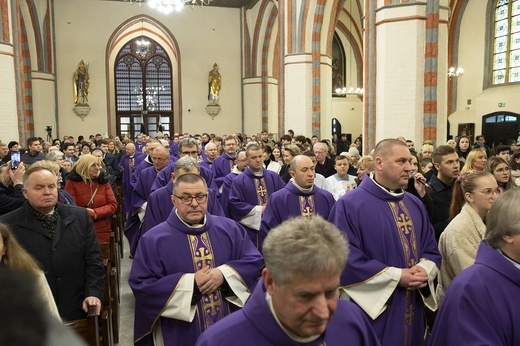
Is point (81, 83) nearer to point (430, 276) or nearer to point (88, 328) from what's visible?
point (88, 328)

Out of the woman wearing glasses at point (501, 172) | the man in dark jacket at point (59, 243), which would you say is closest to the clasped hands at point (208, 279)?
the man in dark jacket at point (59, 243)

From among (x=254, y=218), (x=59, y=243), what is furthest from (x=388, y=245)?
(x=254, y=218)

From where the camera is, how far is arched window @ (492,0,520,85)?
18.3 metres

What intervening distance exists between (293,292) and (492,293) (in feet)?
3.72

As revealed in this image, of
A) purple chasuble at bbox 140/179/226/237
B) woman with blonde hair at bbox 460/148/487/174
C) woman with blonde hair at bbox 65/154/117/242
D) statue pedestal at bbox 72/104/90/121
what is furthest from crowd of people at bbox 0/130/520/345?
statue pedestal at bbox 72/104/90/121

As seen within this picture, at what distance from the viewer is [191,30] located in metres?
25.4

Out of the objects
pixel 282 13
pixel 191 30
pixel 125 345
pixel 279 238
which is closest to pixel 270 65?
pixel 191 30

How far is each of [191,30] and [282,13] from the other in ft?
29.7

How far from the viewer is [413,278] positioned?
3.48m

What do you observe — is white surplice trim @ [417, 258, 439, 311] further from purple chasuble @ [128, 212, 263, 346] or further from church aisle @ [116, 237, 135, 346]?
church aisle @ [116, 237, 135, 346]

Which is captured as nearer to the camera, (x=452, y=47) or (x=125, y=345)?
(x=125, y=345)

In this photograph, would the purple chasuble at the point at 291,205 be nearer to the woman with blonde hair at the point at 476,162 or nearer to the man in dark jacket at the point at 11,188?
the woman with blonde hair at the point at 476,162

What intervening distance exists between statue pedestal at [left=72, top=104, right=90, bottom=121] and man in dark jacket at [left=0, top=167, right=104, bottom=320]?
69.8 feet

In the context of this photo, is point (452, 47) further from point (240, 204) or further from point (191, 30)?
point (240, 204)
